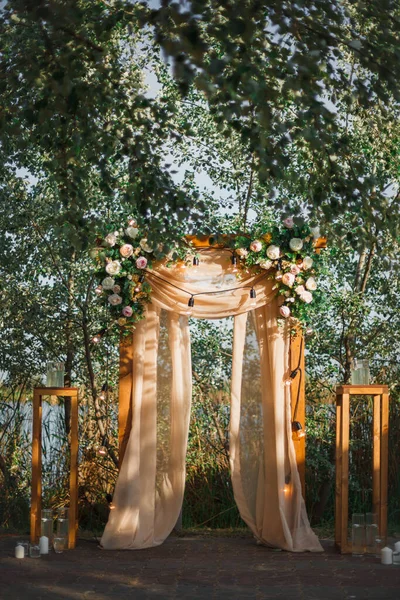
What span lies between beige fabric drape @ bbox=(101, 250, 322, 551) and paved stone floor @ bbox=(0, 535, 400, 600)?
28 centimetres

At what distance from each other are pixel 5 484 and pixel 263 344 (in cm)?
263

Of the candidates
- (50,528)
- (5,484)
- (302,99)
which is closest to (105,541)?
(50,528)

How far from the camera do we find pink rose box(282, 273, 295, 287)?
6332mm

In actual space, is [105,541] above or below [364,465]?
below

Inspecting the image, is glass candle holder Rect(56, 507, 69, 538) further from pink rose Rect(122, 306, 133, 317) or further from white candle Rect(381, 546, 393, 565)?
white candle Rect(381, 546, 393, 565)

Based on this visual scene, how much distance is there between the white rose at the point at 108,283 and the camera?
642cm

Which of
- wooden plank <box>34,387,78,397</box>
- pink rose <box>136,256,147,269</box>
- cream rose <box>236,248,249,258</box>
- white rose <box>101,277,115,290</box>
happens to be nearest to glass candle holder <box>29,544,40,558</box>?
wooden plank <box>34,387,78,397</box>

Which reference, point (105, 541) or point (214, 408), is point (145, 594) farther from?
point (214, 408)

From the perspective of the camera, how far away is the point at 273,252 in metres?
6.39

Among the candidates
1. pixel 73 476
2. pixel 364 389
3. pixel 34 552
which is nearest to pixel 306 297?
pixel 364 389

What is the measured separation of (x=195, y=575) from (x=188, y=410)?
1456 mm

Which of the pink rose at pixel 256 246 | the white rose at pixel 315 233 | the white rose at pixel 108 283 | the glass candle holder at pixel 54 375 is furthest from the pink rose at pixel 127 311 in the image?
the white rose at pixel 315 233

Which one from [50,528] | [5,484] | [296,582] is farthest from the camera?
[5,484]

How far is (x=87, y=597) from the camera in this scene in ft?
15.5
